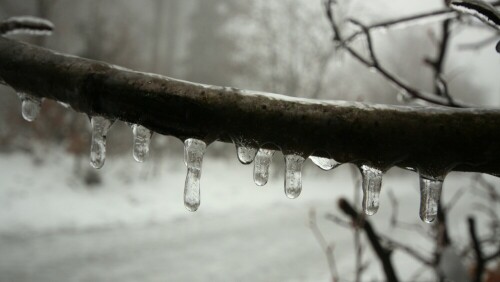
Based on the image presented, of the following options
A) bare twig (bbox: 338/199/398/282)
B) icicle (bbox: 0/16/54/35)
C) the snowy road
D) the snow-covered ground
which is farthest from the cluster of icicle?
the snowy road

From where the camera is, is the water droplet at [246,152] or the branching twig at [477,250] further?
the branching twig at [477,250]

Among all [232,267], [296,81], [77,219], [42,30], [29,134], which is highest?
[296,81]

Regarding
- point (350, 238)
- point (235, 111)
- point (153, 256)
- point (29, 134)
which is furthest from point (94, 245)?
point (235, 111)

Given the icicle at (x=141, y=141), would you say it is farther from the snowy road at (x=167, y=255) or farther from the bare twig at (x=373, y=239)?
the snowy road at (x=167, y=255)

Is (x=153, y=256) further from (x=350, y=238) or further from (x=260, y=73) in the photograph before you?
(x=260, y=73)

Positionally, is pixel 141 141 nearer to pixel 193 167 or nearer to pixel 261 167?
pixel 193 167

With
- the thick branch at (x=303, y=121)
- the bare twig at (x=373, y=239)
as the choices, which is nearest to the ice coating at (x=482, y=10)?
the thick branch at (x=303, y=121)

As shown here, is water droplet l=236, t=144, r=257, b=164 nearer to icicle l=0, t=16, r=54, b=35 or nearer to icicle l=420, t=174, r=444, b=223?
icicle l=420, t=174, r=444, b=223

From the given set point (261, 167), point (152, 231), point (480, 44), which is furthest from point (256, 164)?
point (152, 231)
